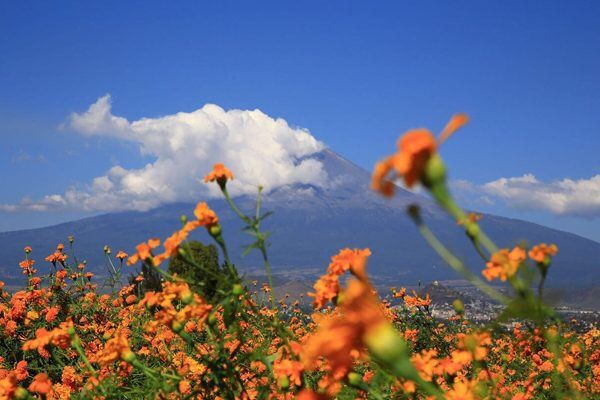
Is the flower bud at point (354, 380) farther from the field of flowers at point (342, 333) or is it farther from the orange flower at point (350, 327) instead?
the orange flower at point (350, 327)

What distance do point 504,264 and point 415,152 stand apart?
62cm

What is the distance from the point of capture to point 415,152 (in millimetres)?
1194

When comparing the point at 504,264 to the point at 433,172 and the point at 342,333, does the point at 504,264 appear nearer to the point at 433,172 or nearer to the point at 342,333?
the point at 433,172

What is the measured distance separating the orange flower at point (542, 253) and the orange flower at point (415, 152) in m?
0.81

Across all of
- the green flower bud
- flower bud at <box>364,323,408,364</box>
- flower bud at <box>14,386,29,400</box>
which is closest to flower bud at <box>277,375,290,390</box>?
the green flower bud

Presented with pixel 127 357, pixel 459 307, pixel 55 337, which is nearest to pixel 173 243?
pixel 127 357

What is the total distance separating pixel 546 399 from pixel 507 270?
167 inches

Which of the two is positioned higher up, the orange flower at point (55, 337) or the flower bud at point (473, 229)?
the flower bud at point (473, 229)

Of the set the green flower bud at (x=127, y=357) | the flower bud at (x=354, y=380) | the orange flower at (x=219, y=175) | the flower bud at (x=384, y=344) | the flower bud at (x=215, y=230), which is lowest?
the green flower bud at (x=127, y=357)

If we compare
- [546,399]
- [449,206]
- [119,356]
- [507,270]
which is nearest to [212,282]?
[119,356]

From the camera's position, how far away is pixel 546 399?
504 centimetres

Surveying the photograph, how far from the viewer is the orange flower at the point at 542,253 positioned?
1778 millimetres

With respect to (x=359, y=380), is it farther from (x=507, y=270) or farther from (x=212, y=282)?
(x=212, y=282)

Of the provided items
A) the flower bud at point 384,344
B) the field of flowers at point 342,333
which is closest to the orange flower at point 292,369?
the field of flowers at point 342,333
